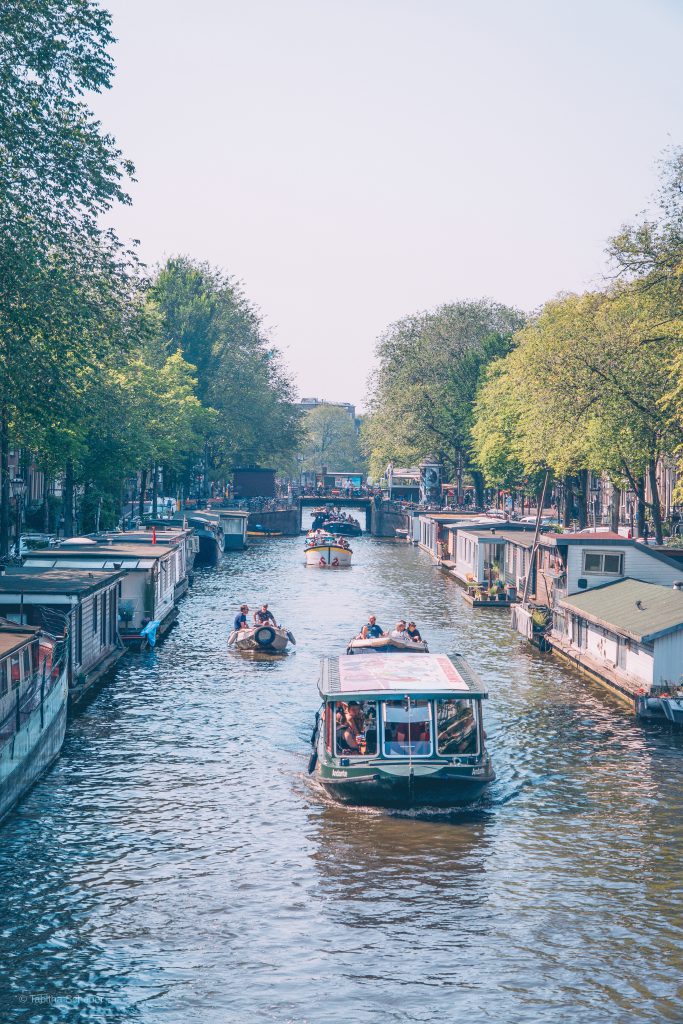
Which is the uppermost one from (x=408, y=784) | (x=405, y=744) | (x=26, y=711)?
(x=26, y=711)

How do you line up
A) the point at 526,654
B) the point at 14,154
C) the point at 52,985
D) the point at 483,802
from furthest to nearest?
the point at 526,654
the point at 14,154
the point at 483,802
the point at 52,985

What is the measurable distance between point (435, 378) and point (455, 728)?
342ft

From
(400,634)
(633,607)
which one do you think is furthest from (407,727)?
(633,607)

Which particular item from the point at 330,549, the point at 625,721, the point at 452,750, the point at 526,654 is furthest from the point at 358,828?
the point at 330,549

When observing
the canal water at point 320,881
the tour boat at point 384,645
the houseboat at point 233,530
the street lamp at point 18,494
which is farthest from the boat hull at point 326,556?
the tour boat at point 384,645

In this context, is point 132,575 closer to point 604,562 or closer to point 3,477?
point 3,477

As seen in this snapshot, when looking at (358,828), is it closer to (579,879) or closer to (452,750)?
(452,750)

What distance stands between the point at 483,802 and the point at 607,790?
3822mm

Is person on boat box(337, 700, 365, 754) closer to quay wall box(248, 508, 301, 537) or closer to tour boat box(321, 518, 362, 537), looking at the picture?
tour boat box(321, 518, 362, 537)

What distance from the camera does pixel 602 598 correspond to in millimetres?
48219

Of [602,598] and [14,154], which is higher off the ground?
[14,154]

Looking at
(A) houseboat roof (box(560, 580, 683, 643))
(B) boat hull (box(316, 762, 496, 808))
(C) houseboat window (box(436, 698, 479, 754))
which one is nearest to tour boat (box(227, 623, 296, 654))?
(A) houseboat roof (box(560, 580, 683, 643))

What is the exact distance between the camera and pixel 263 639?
52.5 m

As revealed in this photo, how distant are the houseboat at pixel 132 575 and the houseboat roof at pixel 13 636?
688 inches
